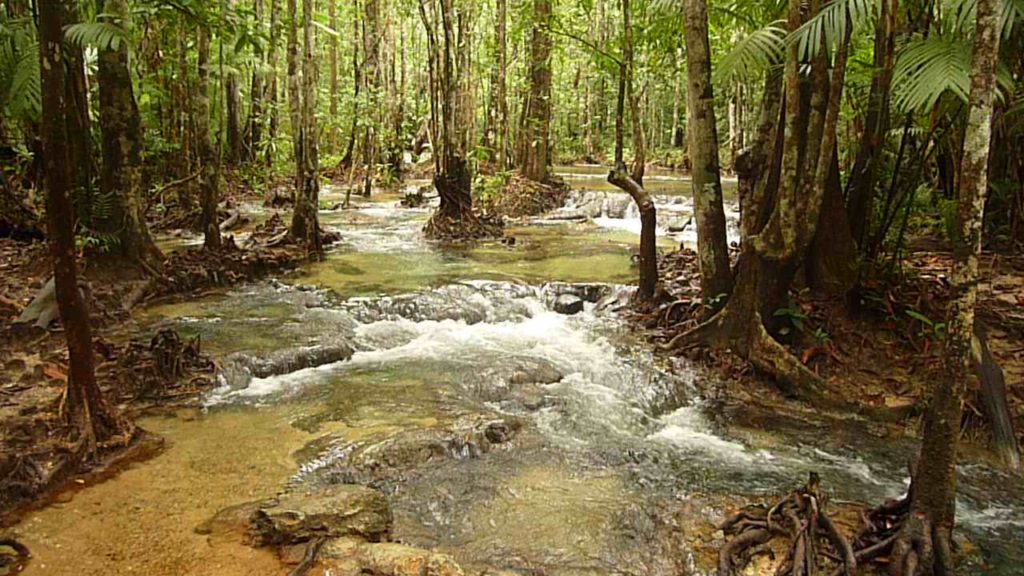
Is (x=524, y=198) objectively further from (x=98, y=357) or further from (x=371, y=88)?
(x=98, y=357)

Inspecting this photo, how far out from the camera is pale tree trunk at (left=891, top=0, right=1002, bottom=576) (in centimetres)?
377

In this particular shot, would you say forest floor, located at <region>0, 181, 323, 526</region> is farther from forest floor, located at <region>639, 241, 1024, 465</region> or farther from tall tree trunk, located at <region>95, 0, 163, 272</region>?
forest floor, located at <region>639, 241, 1024, 465</region>

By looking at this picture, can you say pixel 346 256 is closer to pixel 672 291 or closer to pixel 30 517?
pixel 672 291

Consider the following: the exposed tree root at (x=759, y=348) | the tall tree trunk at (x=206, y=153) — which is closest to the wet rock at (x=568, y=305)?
the exposed tree root at (x=759, y=348)

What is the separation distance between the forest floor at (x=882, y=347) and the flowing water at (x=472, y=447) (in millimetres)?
303

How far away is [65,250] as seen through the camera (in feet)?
16.3

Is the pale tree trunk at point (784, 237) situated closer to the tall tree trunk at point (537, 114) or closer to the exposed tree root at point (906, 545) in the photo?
the exposed tree root at point (906, 545)

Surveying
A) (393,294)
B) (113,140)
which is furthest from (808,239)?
(113,140)

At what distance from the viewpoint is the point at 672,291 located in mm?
10008

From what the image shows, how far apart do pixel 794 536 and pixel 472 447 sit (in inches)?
100

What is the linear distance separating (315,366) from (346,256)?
593 centimetres

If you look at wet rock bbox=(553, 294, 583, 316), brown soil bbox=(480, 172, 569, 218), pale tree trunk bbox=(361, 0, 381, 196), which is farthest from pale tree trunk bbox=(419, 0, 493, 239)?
wet rock bbox=(553, 294, 583, 316)

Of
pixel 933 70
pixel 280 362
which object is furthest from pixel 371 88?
pixel 933 70

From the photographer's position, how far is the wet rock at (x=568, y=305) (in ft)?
33.7
